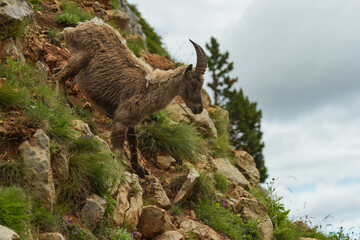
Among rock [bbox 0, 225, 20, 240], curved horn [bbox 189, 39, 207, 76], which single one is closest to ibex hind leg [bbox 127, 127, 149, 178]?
curved horn [bbox 189, 39, 207, 76]

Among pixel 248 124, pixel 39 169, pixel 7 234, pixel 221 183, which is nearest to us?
pixel 7 234

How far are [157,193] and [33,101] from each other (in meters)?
2.73

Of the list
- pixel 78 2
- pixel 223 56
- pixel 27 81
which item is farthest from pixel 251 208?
pixel 223 56

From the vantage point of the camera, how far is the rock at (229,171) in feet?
34.1

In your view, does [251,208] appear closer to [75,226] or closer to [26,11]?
[75,226]

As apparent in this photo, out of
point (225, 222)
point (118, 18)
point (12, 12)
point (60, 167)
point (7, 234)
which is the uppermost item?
point (118, 18)

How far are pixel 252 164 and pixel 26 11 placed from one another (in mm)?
7876

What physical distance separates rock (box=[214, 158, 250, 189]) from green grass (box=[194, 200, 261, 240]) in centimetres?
173

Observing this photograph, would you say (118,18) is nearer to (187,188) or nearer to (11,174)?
(187,188)

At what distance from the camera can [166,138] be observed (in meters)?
9.18

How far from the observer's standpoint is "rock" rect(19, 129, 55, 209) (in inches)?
193

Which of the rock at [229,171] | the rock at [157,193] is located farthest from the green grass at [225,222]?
the rock at [229,171]

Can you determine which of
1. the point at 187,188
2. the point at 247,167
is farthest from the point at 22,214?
the point at 247,167

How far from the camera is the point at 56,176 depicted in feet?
17.5
